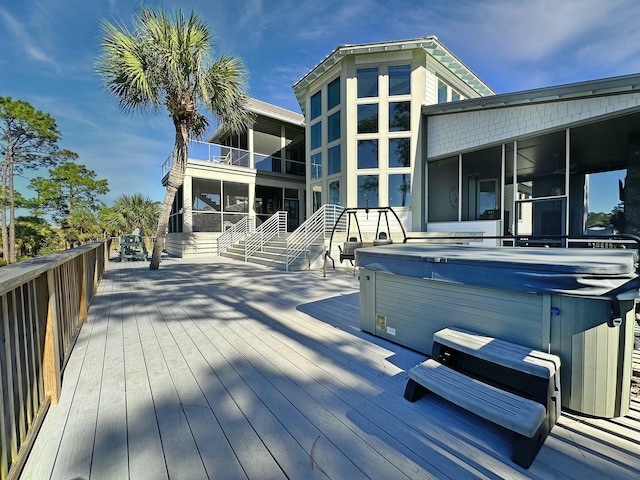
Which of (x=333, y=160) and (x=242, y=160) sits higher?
(x=242, y=160)

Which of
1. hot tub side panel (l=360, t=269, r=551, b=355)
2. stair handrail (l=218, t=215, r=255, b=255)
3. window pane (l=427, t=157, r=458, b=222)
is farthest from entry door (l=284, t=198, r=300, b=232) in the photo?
hot tub side panel (l=360, t=269, r=551, b=355)

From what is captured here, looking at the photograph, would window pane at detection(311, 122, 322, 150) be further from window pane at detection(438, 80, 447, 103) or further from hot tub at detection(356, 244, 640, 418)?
hot tub at detection(356, 244, 640, 418)

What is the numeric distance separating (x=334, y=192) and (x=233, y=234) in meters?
5.04

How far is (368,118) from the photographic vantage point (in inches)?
411

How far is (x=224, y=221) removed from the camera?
12.6 meters

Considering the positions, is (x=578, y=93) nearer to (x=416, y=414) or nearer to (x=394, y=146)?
(x=394, y=146)

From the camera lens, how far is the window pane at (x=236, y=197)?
13.1 meters

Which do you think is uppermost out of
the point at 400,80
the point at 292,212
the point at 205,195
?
the point at 400,80

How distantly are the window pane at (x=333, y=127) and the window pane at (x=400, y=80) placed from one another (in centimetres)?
228

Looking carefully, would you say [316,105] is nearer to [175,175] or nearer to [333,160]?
[333,160]

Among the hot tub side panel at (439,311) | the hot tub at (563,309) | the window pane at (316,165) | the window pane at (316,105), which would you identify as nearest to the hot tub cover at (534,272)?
the hot tub at (563,309)

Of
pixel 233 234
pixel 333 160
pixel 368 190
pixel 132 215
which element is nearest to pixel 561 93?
pixel 368 190

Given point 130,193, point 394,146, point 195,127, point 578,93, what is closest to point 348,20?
point 394,146

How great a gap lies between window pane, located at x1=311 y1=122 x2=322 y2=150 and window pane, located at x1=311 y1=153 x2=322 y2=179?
47cm
